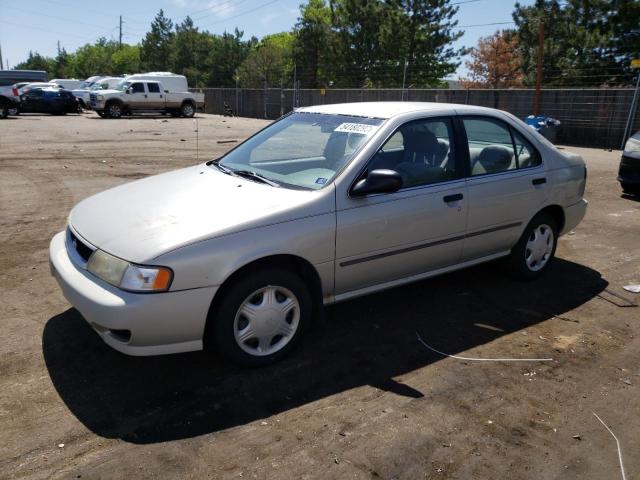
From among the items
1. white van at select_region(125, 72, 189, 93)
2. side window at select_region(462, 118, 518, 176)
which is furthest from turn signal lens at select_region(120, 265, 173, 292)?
white van at select_region(125, 72, 189, 93)

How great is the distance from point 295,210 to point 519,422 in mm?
1783

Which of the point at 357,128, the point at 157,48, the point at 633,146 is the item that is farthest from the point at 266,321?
the point at 157,48

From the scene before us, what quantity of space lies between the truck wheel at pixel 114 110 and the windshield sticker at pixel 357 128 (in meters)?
28.4

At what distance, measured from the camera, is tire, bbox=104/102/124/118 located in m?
29.3

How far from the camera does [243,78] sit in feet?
225

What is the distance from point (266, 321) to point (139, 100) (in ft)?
96.7

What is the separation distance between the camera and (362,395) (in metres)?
3.22

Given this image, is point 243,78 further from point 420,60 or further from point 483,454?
point 483,454

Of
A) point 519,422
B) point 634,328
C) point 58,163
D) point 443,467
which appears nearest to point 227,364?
point 443,467

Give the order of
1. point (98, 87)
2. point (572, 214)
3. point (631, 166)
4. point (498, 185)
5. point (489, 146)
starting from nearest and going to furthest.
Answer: point (498, 185), point (489, 146), point (572, 214), point (631, 166), point (98, 87)

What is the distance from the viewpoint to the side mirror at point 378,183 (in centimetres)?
354

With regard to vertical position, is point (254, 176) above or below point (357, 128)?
below

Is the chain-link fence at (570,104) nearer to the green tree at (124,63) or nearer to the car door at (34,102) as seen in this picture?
the car door at (34,102)

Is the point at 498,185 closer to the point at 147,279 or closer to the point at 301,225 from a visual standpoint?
the point at 301,225
